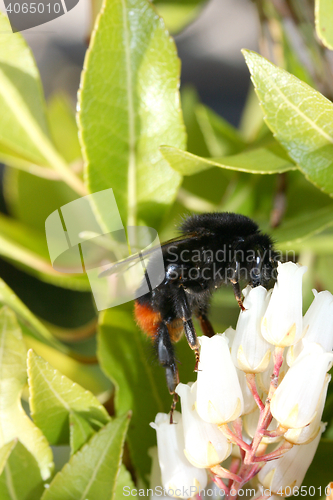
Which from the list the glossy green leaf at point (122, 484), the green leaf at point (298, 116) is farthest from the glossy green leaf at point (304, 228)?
the glossy green leaf at point (122, 484)

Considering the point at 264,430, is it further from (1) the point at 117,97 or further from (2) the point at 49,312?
(2) the point at 49,312

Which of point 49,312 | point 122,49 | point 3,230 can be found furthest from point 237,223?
point 49,312

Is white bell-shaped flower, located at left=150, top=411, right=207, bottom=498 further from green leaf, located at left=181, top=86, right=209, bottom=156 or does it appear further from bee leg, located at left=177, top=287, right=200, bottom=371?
green leaf, located at left=181, top=86, right=209, bottom=156

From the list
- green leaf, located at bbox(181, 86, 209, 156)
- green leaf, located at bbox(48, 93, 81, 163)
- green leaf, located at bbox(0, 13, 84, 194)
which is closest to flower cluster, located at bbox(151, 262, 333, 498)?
green leaf, located at bbox(0, 13, 84, 194)

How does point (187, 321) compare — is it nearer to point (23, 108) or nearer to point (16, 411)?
point (16, 411)

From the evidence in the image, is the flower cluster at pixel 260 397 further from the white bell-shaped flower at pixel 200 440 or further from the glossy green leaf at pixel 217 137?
the glossy green leaf at pixel 217 137
